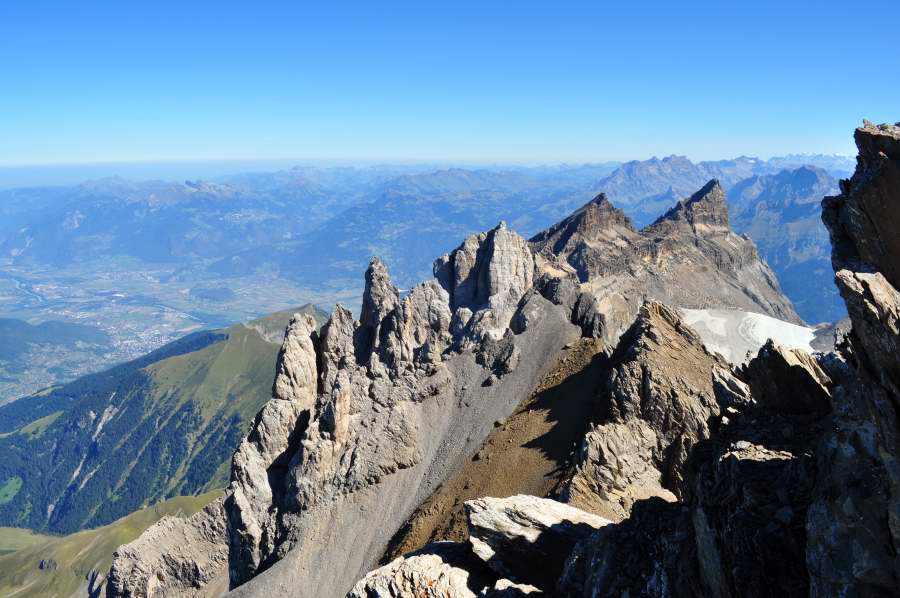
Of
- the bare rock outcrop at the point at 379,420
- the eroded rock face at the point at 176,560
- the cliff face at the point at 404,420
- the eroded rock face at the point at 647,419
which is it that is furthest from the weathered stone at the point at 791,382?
the eroded rock face at the point at 176,560

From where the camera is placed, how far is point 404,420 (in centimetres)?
6562

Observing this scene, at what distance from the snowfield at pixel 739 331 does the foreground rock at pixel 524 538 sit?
11972 cm

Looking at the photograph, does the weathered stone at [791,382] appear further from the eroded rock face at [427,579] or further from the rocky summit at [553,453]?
the eroded rock face at [427,579]

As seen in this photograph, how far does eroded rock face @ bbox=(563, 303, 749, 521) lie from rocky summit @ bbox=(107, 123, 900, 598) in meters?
0.19

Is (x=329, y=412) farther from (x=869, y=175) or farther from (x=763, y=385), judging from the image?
(x=869, y=175)

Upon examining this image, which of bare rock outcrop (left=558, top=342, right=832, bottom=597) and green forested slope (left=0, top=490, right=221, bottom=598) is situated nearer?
bare rock outcrop (left=558, top=342, right=832, bottom=597)

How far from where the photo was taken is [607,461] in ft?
133

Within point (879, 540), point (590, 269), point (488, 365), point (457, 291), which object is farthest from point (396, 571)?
point (590, 269)

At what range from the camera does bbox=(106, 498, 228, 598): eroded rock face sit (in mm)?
60062

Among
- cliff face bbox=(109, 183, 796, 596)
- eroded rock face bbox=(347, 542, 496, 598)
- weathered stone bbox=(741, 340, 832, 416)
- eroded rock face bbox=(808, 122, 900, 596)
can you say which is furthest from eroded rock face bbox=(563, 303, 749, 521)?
eroded rock face bbox=(808, 122, 900, 596)

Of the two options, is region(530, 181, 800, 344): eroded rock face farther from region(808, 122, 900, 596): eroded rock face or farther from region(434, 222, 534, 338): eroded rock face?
region(808, 122, 900, 596): eroded rock face

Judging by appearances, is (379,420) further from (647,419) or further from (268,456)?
(647,419)

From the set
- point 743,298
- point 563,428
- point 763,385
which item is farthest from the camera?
point 743,298

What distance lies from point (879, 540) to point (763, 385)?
9.49 meters
